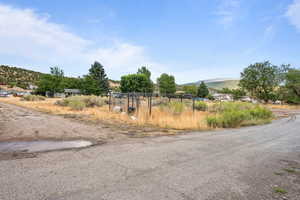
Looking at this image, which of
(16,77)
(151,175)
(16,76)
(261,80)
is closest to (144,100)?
(151,175)

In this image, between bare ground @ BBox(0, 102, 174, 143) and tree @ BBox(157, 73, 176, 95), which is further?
tree @ BBox(157, 73, 176, 95)

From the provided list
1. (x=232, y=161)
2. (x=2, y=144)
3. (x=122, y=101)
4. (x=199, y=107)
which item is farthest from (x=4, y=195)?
(x=199, y=107)

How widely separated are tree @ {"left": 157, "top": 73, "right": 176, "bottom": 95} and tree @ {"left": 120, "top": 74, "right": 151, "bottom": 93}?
6.94 meters

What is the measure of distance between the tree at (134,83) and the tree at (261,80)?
29234 mm

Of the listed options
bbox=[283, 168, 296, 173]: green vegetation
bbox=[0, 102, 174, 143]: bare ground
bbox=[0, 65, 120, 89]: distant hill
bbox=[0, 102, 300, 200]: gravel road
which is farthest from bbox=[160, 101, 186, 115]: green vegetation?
bbox=[0, 65, 120, 89]: distant hill

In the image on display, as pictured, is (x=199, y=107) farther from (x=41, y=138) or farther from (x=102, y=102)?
(x=41, y=138)

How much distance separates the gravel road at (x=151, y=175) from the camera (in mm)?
2213

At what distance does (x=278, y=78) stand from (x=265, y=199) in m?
47.9

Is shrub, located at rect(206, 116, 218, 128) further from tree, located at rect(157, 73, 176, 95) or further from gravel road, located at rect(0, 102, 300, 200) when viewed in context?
tree, located at rect(157, 73, 176, 95)

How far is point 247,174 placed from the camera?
2957 millimetres

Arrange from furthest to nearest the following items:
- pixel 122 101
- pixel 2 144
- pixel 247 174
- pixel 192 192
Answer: pixel 122 101 → pixel 2 144 → pixel 247 174 → pixel 192 192

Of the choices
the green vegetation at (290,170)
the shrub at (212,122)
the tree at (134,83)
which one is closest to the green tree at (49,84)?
the tree at (134,83)

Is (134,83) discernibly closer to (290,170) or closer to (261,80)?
(261,80)

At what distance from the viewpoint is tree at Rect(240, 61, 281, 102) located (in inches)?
1510
